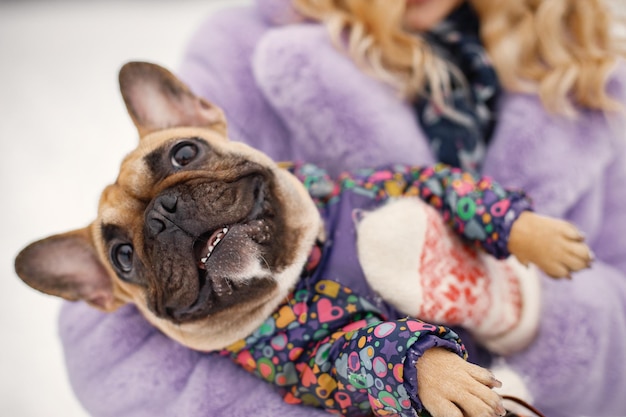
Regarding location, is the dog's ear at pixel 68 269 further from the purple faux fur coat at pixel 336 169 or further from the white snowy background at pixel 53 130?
the white snowy background at pixel 53 130

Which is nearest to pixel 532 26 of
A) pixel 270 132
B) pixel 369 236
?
pixel 270 132

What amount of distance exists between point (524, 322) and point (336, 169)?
0.63 metres

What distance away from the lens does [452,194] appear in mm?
1186

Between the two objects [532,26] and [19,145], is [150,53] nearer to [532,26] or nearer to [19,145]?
[19,145]

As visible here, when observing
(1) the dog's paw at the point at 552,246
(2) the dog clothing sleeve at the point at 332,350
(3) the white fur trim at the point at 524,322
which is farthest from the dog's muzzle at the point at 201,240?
(3) the white fur trim at the point at 524,322

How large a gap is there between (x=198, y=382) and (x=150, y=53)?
212cm

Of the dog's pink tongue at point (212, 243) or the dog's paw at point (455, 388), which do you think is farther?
the dog's pink tongue at point (212, 243)

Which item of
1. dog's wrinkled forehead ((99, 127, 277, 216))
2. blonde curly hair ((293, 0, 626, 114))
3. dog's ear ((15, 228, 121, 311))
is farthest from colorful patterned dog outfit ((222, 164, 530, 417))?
blonde curly hair ((293, 0, 626, 114))

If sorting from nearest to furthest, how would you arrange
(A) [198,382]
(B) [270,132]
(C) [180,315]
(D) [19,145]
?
(C) [180,315] → (A) [198,382] → (B) [270,132] → (D) [19,145]

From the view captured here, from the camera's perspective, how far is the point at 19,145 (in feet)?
7.93

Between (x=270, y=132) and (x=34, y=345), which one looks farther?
(x=34, y=345)

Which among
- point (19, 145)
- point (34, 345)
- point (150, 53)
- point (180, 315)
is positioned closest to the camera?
point (180, 315)

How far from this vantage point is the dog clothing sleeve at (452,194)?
3.64 ft

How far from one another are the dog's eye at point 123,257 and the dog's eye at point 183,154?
19 cm
